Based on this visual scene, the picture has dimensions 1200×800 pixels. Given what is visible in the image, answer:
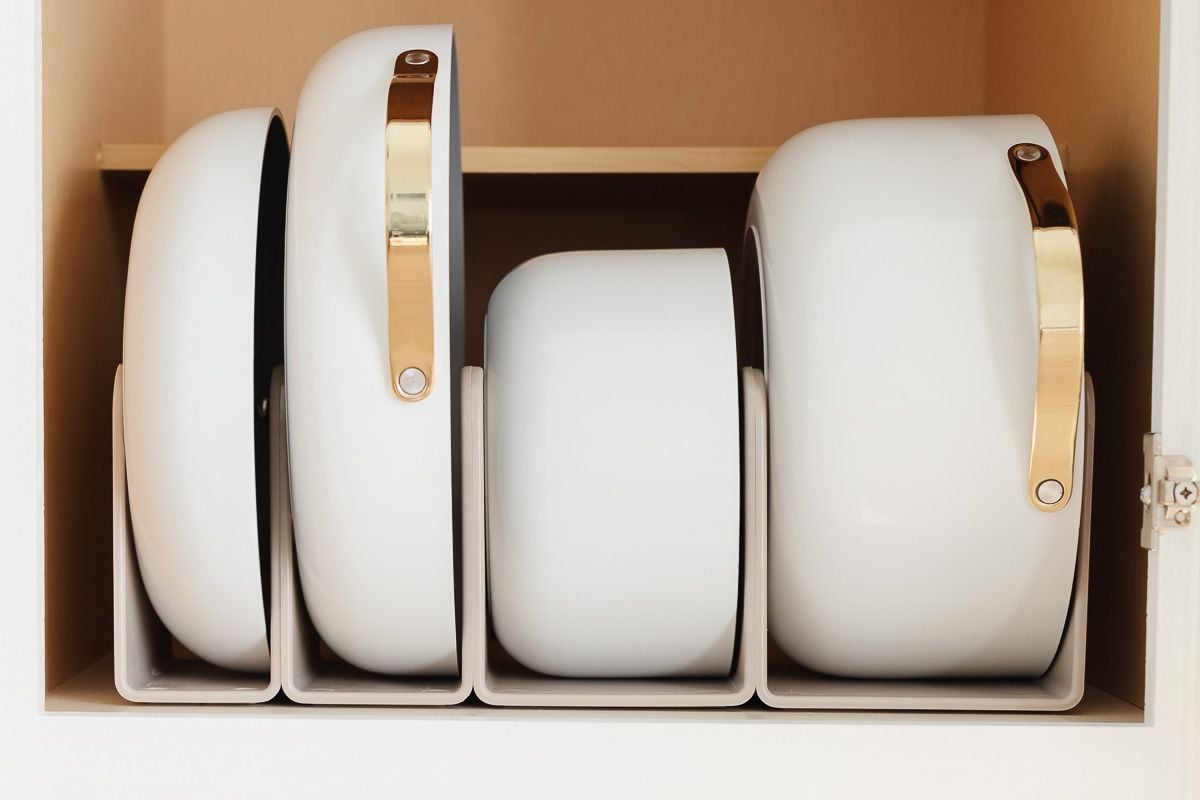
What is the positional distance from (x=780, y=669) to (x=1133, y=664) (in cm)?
19

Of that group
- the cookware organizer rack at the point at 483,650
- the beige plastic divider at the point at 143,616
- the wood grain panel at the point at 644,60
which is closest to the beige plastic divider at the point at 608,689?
the cookware organizer rack at the point at 483,650

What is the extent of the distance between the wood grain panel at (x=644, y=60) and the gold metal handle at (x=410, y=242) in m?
0.44

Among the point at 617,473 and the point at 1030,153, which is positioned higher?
the point at 1030,153

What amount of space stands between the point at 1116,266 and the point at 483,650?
0.40 metres

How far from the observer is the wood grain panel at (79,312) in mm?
579

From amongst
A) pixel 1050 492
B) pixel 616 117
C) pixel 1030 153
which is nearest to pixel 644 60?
pixel 616 117

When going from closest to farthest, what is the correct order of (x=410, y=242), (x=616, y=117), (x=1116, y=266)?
(x=410, y=242) < (x=1116, y=266) < (x=616, y=117)

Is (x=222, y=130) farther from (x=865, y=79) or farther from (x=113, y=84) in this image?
(x=865, y=79)

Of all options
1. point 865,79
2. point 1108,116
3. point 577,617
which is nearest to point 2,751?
point 577,617

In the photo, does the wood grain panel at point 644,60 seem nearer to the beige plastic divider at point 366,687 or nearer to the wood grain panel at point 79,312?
the wood grain panel at point 79,312

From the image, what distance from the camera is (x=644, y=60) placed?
938mm

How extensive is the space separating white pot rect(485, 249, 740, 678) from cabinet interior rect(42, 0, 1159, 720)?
0.19 metres

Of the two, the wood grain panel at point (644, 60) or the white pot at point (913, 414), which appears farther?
the wood grain panel at point (644, 60)

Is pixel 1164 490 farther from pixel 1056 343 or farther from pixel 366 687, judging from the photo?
pixel 366 687
